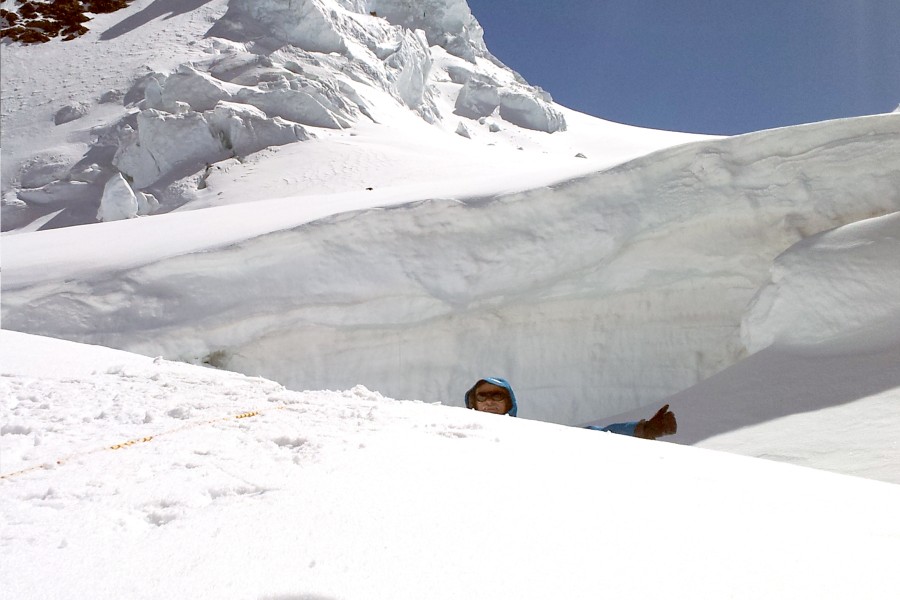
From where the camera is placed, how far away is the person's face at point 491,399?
304cm

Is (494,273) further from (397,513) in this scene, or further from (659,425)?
(397,513)

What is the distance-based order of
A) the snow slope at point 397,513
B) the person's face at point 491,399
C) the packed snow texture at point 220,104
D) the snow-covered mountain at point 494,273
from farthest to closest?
the packed snow texture at point 220,104, the snow-covered mountain at point 494,273, the person's face at point 491,399, the snow slope at point 397,513

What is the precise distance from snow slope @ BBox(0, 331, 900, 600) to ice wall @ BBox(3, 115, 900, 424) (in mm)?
2978

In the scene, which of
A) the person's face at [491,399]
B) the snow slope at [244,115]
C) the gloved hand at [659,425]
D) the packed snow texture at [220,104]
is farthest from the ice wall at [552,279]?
the packed snow texture at [220,104]

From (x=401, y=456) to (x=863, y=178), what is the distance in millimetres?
4523

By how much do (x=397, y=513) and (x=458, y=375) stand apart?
3.95m

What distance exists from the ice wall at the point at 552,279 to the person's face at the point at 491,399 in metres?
1.93

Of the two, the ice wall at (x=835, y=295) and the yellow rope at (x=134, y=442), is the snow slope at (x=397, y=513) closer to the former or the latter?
the yellow rope at (x=134, y=442)

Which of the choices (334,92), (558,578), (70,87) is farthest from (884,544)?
(70,87)

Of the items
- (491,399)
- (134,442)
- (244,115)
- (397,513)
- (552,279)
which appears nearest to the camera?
(397,513)

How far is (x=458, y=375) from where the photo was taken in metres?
5.07

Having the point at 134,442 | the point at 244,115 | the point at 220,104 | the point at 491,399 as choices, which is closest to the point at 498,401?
the point at 491,399

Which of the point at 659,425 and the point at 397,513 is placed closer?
the point at 397,513

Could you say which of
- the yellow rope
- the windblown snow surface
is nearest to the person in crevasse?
the windblown snow surface
